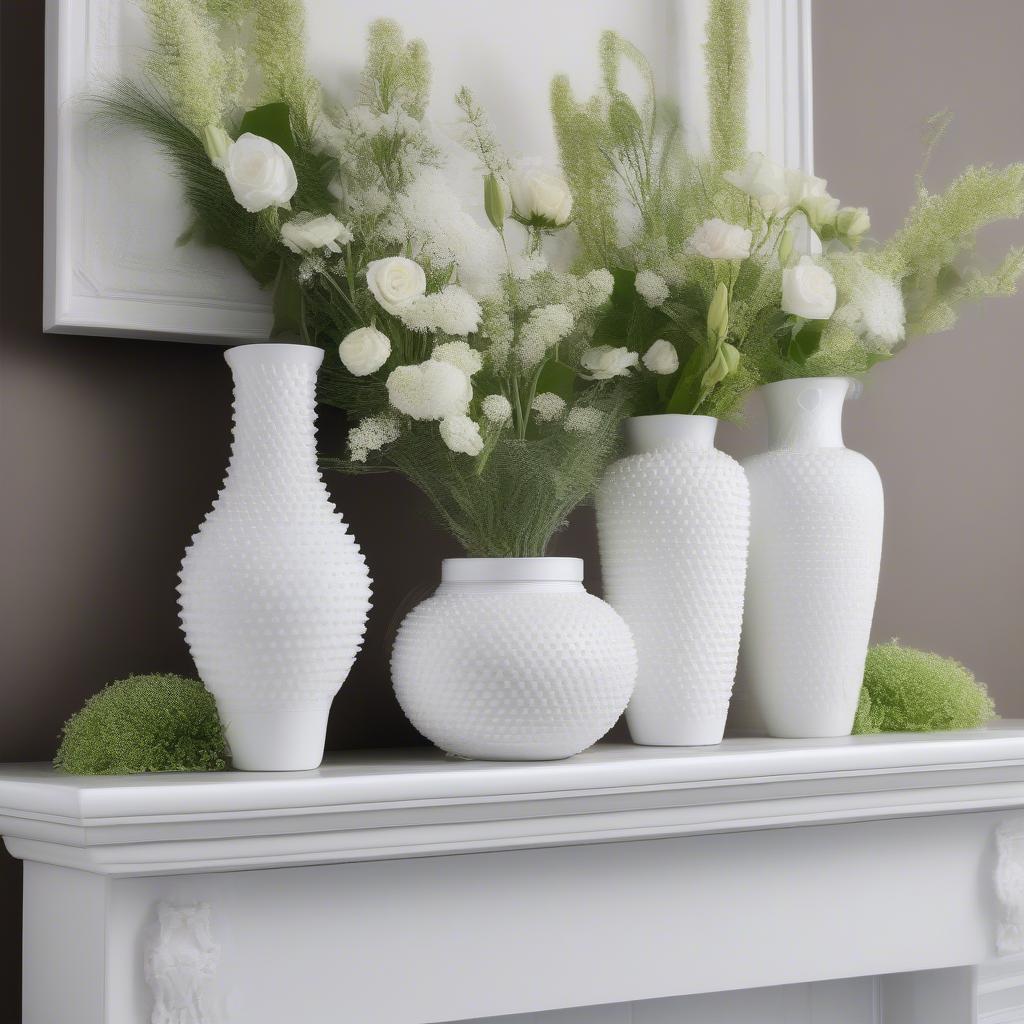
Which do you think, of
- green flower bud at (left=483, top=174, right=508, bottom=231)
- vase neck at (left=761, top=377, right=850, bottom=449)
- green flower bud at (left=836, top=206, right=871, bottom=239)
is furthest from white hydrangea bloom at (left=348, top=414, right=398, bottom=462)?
green flower bud at (left=836, top=206, right=871, bottom=239)

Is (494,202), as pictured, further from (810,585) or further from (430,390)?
(810,585)

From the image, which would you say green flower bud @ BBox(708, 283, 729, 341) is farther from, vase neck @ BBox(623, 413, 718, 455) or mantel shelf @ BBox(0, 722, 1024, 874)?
mantel shelf @ BBox(0, 722, 1024, 874)

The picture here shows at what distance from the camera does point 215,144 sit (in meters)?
1.07

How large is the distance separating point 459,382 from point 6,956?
63 cm

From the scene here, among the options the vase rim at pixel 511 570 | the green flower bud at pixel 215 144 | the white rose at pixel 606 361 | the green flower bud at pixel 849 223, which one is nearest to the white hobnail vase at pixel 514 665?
the vase rim at pixel 511 570

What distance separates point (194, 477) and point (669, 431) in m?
0.45

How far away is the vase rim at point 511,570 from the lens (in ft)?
3.47

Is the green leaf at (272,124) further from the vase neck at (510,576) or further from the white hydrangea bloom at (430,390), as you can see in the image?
the vase neck at (510,576)

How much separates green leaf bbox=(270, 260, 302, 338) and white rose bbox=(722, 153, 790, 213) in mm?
444

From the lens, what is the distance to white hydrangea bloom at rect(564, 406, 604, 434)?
3.60 ft

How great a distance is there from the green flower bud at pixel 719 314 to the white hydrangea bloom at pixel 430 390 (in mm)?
261

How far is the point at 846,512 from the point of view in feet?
4.03

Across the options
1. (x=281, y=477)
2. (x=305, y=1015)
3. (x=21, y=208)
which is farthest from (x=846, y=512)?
(x=21, y=208)

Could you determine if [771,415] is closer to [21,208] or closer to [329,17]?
[329,17]
